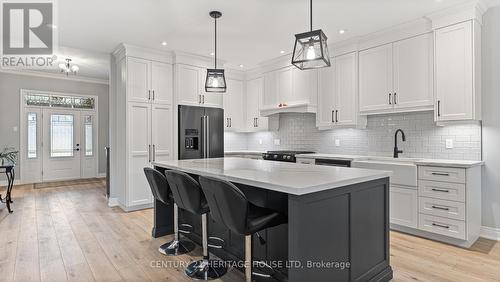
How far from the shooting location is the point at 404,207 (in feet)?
11.5

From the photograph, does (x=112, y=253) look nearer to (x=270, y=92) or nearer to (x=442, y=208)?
(x=442, y=208)

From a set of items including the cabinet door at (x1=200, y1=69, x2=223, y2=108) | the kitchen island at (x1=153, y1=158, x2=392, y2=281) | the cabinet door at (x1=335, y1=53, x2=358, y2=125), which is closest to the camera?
the kitchen island at (x1=153, y1=158, x2=392, y2=281)

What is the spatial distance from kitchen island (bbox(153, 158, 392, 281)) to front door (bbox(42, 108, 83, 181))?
670 centimetres

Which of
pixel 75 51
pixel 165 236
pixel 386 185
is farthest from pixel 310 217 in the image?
pixel 75 51

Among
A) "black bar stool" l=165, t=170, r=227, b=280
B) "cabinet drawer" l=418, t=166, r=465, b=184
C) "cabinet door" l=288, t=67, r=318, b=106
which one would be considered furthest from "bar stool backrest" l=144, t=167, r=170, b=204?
"cabinet door" l=288, t=67, r=318, b=106

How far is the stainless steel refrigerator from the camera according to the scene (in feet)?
17.1

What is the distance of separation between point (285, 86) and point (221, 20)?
206cm

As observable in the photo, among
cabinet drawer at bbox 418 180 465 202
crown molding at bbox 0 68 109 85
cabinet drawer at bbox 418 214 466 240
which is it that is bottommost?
cabinet drawer at bbox 418 214 466 240

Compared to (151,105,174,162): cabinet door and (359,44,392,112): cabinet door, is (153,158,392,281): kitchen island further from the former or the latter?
(151,105,174,162): cabinet door

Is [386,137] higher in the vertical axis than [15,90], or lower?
lower

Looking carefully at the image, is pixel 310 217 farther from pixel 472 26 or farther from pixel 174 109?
pixel 174 109

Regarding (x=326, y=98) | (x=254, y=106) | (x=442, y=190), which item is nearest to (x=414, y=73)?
(x=326, y=98)

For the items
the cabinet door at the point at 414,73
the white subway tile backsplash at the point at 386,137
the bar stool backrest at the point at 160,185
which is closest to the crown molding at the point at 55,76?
the white subway tile backsplash at the point at 386,137

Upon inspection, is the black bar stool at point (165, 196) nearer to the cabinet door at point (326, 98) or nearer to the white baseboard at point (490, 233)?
the cabinet door at point (326, 98)
